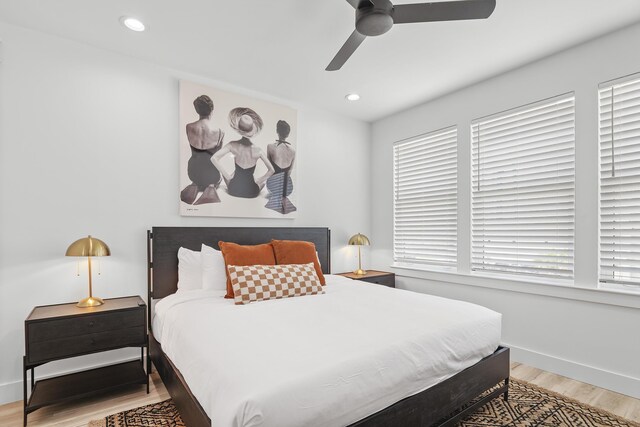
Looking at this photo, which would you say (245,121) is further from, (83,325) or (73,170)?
(83,325)

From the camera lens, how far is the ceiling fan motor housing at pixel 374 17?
70.8 inches

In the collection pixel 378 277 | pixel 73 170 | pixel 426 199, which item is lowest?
pixel 378 277

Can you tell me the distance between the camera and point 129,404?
226cm

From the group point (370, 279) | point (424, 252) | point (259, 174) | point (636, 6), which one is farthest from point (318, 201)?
point (636, 6)

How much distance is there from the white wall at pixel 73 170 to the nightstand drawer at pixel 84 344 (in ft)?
1.68

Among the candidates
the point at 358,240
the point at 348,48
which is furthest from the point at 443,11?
the point at 358,240

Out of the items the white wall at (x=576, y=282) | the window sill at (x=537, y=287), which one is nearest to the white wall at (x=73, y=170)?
the window sill at (x=537, y=287)

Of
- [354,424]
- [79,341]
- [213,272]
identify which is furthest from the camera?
[213,272]

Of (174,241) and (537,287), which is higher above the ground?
(174,241)

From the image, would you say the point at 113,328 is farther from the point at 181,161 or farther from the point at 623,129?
the point at 623,129

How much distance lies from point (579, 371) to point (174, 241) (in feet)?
11.6

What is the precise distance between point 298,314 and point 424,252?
232 centimetres

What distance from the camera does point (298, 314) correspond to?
208 cm

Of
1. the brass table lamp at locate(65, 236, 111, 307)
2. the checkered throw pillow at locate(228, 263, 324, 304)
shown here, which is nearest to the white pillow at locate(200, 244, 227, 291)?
the checkered throw pillow at locate(228, 263, 324, 304)
